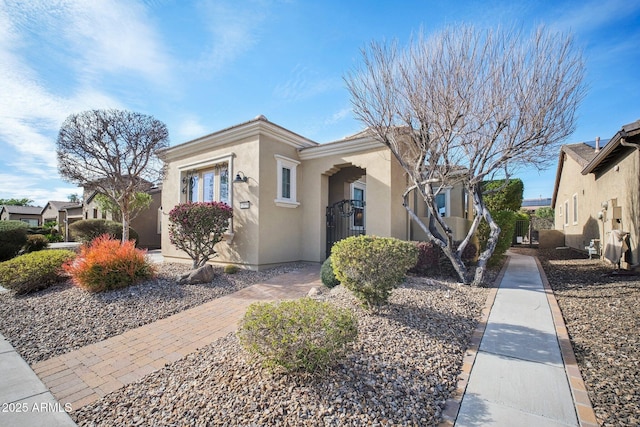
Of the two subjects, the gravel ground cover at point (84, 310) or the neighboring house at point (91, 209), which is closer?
the gravel ground cover at point (84, 310)

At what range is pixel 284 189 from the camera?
983cm

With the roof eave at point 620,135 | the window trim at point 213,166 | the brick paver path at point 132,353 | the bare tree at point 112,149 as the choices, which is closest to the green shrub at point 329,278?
the brick paver path at point 132,353

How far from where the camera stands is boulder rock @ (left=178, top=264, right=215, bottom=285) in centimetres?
708

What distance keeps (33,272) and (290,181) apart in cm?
733

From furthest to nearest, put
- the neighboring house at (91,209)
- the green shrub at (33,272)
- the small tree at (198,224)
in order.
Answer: the neighboring house at (91,209), the small tree at (198,224), the green shrub at (33,272)

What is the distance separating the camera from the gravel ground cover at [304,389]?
97.2 inches

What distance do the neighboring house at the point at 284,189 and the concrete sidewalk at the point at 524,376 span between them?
432cm

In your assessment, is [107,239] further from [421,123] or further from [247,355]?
[421,123]

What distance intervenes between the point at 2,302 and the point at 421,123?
10657 millimetres

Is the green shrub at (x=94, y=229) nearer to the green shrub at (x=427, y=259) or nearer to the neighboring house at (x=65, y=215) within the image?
the neighboring house at (x=65, y=215)

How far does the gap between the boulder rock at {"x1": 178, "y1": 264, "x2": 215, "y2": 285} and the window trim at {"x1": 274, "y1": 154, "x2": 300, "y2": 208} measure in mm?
3095

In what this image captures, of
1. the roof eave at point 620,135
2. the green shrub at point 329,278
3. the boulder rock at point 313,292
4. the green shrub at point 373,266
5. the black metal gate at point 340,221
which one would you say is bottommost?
the boulder rock at point 313,292

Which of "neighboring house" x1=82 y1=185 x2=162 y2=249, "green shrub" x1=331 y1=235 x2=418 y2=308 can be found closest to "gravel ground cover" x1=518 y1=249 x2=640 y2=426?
"green shrub" x1=331 y1=235 x2=418 y2=308

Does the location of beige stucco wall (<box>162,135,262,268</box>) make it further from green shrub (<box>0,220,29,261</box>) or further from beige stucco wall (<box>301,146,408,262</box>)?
green shrub (<box>0,220,29,261</box>)
